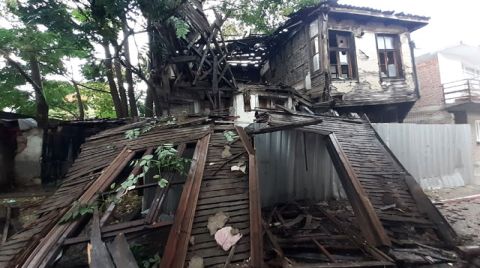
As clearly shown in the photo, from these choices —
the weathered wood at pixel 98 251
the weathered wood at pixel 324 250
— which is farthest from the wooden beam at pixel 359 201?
the weathered wood at pixel 98 251

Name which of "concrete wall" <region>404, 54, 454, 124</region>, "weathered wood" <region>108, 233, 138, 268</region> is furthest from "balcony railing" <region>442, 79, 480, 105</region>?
"weathered wood" <region>108, 233, 138, 268</region>

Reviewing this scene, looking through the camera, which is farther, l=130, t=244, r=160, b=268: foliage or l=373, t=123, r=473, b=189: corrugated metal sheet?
l=373, t=123, r=473, b=189: corrugated metal sheet

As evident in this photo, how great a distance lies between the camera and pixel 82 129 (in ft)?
32.3

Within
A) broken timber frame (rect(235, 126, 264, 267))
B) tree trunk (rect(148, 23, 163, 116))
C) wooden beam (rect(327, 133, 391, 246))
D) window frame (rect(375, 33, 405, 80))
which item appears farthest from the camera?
window frame (rect(375, 33, 405, 80))

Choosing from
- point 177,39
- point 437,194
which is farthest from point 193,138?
point 437,194

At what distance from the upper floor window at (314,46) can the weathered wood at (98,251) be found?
993cm

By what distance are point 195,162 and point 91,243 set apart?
1582 mm

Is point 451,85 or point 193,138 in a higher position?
point 451,85

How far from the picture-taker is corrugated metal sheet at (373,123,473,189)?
304 inches

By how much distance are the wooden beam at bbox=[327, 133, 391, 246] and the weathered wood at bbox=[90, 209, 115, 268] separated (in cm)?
326

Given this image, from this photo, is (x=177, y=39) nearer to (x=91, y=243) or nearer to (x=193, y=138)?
(x=193, y=138)

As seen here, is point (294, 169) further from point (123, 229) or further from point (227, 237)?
point (123, 229)

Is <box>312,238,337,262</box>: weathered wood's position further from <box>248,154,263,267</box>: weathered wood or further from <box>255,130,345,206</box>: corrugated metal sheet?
<box>255,130,345,206</box>: corrugated metal sheet

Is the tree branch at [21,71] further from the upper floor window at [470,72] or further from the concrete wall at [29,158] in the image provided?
the upper floor window at [470,72]
